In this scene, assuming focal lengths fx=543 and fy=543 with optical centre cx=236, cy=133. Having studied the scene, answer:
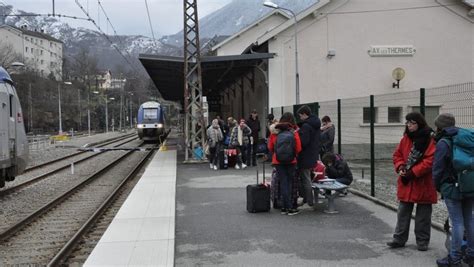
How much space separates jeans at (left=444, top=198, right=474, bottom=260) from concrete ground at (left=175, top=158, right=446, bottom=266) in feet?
1.52

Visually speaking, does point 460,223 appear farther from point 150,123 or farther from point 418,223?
point 150,123

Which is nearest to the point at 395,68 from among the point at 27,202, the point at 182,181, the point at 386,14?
the point at 386,14

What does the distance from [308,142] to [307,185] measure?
0.78 meters

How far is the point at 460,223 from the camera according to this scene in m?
5.76

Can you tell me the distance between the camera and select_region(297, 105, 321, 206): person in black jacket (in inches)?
360

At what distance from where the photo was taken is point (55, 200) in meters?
13.1

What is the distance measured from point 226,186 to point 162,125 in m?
35.6

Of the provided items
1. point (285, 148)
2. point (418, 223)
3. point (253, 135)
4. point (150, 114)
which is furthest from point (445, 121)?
point (150, 114)

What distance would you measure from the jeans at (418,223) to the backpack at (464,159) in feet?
3.51

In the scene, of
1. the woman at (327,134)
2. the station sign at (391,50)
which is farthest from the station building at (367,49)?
the woman at (327,134)

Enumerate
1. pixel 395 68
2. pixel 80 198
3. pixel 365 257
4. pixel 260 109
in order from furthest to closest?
1. pixel 260 109
2. pixel 395 68
3. pixel 80 198
4. pixel 365 257

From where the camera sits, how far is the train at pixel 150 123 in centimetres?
4716

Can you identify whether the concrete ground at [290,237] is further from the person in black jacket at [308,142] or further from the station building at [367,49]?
the station building at [367,49]

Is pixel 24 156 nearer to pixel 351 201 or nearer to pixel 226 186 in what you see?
pixel 226 186
